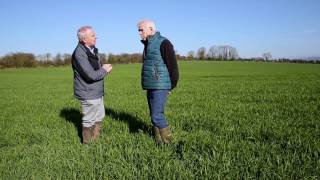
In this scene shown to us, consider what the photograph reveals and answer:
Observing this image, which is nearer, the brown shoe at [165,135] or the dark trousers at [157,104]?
the dark trousers at [157,104]

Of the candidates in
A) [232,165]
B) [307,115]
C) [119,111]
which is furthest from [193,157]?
[119,111]

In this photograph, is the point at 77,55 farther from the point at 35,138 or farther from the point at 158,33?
the point at 35,138

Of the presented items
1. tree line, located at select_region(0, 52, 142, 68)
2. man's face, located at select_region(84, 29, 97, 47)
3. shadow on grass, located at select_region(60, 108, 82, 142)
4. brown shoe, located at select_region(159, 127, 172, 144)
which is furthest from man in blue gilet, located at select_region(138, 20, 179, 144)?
tree line, located at select_region(0, 52, 142, 68)

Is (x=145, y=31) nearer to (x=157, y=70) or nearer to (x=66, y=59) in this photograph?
(x=157, y=70)

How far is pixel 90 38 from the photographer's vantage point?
7125 millimetres

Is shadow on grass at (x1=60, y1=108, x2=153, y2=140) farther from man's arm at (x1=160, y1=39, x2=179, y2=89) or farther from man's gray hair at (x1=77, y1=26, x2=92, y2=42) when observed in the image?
man's gray hair at (x1=77, y1=26, x2=92, y2=42)

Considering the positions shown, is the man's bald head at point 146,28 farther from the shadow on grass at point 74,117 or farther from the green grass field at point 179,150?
the shadow on grass at point 74,117

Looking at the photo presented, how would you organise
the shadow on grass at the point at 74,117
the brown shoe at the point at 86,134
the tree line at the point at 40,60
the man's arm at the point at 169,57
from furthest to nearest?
the tree line at the point at 40,60 → the shadow on grass at the point at 74,117 → the brown shoe at the point at 86,134 → the man's arm at the point at 169,57

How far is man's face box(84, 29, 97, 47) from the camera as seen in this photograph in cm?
711

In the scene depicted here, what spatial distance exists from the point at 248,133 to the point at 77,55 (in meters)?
3.50

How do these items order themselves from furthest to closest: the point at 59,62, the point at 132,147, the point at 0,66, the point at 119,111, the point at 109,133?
the point at 59,62, the point at 0,66, the point at 119,111, the point at 109,133, the point at 132,147

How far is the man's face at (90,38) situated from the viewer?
711 cm

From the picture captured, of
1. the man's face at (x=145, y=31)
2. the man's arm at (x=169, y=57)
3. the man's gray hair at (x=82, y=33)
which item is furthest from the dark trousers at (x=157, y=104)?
the man's gray hair at (x=82, y=33)

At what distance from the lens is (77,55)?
23.2 ft
